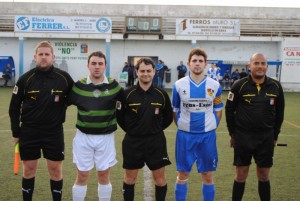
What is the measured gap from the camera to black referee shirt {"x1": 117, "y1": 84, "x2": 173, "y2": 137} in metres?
4.30

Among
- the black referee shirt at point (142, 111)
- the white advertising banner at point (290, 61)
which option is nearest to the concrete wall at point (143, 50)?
the white advertising banner at point (290, 61)

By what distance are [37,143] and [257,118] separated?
226 cm

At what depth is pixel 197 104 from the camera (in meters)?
4.44

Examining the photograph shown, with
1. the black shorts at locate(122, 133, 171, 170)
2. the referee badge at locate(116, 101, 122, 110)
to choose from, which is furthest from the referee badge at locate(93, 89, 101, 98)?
the black shorts at locate(122, 133, 171, 170)

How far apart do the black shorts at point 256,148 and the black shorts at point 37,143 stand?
6.21 ft

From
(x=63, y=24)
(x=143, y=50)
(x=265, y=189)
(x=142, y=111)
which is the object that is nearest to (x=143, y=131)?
(x=142, y=111)

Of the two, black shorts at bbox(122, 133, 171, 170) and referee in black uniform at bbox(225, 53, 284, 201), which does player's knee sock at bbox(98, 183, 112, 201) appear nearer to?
black shorts at bbox(122, 133, 171, 170)

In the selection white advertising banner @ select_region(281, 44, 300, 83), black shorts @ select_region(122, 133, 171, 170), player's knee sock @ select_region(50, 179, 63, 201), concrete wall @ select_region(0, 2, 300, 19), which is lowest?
player's knee sock @ select_region(50, 179, 63, 201)

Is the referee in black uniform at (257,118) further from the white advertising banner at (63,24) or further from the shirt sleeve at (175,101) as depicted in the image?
the white advertising banner at (63,24)

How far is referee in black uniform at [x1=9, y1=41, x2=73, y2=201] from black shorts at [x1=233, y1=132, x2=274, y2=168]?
187 cm

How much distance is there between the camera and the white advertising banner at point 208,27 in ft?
80.8

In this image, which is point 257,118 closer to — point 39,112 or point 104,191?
point 104,191

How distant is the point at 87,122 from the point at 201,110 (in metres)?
1.18

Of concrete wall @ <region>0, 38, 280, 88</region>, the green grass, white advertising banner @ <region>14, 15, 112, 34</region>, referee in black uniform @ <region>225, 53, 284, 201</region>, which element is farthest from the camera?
concrete wall @ <region>0, 38, 280, 88</region>
